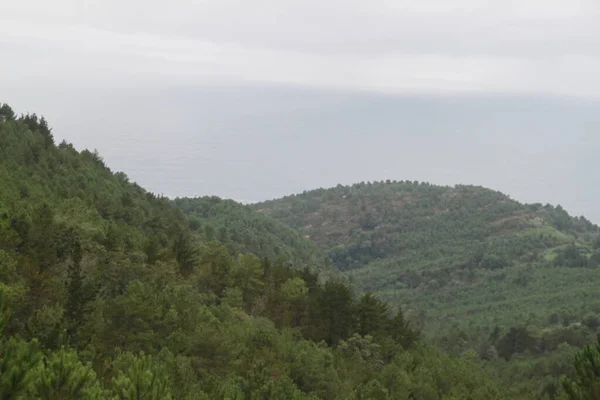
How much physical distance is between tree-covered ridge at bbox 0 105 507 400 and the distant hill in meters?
62.2

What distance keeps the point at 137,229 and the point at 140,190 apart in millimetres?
29479

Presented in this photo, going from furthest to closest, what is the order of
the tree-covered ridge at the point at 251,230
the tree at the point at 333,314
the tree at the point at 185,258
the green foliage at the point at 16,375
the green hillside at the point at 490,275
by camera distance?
the tree-covered ridge at the point at 251,230 < the green hillside at the point at 490,275 < the tree at the point at 185,258 < the tree at the point at 333,314 < the green foliage at the point at 16,375

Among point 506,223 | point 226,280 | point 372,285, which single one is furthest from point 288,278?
point 506,223

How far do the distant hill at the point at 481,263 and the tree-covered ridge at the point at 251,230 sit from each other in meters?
18.1

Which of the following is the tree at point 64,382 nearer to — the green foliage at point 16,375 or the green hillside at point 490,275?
the green foliage at point 16,375

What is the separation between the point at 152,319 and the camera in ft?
94.7

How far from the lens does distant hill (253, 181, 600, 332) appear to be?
11944 cm

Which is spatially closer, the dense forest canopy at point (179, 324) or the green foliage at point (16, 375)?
the green foliage at point (16, 375)

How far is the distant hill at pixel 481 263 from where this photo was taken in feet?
392

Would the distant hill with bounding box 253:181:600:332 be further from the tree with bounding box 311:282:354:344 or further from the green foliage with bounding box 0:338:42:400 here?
the green foliage with bounding box 0:338:42:400

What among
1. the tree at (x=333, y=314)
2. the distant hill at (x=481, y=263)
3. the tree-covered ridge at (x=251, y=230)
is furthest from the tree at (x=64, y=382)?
the distant hill at (x=481, y=263)

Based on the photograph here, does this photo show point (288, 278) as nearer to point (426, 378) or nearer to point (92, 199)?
point (426, 378)

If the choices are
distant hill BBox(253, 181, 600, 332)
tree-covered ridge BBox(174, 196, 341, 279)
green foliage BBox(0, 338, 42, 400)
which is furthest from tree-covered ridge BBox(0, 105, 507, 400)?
distant hill BBox(253, 181, 600, 332)

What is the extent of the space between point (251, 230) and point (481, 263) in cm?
6393
